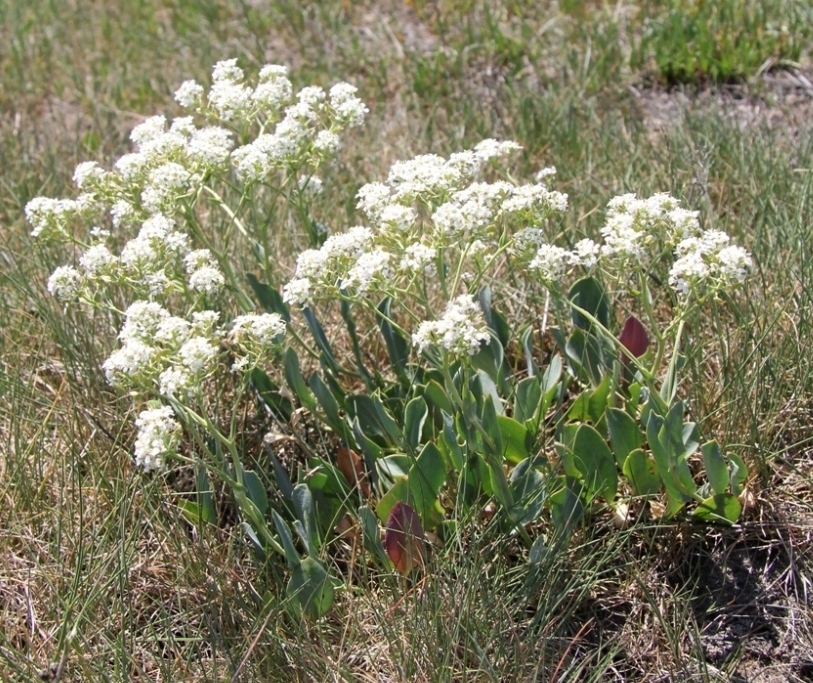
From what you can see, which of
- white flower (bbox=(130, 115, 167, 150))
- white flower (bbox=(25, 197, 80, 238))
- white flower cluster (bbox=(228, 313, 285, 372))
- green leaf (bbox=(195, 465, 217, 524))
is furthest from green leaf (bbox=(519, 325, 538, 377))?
white flower (bbox=(25, 197, 80, 238))

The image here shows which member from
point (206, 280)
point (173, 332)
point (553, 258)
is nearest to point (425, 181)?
point (553, 258)

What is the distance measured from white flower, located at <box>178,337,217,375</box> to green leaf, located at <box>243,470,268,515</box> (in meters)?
0.39

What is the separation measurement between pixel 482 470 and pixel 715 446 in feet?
1.78

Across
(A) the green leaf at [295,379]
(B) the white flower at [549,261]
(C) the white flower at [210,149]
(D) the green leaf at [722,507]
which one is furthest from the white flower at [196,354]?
(D) the green leaf at [722,507]

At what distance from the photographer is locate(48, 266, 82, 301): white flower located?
2273mm

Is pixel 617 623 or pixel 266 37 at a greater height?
pixel 266 37

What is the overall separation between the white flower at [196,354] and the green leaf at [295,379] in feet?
1.74

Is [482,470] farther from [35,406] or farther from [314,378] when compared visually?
[35,406]

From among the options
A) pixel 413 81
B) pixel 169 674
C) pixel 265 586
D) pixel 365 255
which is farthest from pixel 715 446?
pixel 413 81

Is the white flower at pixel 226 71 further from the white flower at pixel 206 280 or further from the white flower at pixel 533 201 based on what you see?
the white flower at pixel 533 201

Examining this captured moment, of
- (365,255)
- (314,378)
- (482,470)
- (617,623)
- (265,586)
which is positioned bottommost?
(617,623)

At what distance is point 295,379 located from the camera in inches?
100

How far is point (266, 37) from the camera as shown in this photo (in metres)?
5.71

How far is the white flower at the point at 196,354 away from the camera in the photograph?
1988 millimetres
